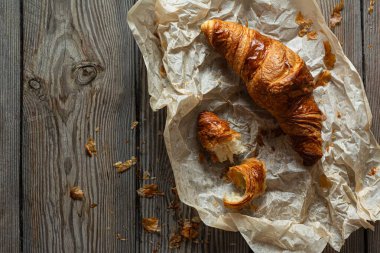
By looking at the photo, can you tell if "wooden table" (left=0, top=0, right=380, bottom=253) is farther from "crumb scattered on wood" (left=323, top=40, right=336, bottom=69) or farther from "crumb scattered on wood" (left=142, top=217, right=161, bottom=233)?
"crumb scattered on wood" (left=323, top=40, right=336, bottom=69)

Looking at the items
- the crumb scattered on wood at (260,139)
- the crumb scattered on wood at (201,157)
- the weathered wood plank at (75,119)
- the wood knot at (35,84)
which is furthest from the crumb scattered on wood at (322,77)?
the wood knot at (35,84)

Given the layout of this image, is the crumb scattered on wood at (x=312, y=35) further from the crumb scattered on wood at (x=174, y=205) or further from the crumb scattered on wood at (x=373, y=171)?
the crumb scattered on wood at (x=174, y=205)

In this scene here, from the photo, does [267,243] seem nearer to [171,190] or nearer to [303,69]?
[171,190]

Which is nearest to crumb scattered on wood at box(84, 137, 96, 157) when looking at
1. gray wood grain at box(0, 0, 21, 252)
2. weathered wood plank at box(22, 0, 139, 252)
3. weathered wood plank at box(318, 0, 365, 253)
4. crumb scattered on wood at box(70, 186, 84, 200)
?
weathered wood plank at box(22, 0, 139, 252)

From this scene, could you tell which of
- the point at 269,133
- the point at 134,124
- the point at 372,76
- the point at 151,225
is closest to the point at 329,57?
the point at 372,76

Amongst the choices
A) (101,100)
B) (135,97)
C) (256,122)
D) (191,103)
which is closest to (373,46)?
(256,122)
